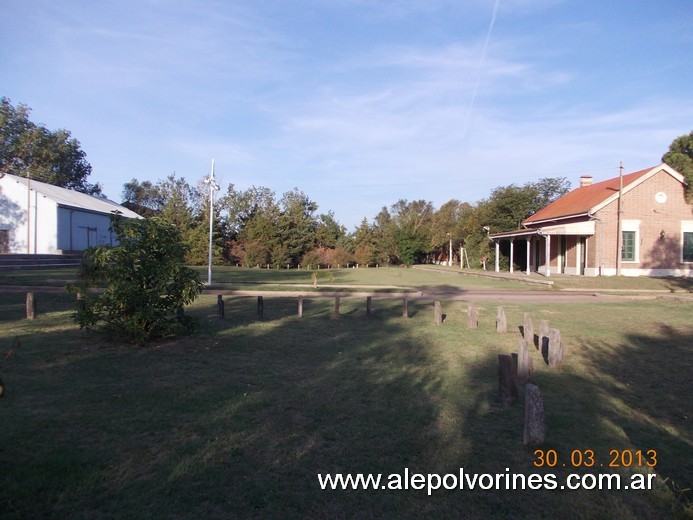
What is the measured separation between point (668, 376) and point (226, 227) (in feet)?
174

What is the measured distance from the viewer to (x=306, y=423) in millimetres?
5469

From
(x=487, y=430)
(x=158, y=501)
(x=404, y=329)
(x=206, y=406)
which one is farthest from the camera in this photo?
(x=404, y=329)

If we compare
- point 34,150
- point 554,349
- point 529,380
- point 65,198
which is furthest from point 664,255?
point 34,150

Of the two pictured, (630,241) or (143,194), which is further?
(143,194)

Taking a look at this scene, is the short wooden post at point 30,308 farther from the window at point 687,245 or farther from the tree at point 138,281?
the window at point 687,245

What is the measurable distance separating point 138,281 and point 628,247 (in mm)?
29012

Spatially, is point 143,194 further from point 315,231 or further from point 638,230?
point 638,230

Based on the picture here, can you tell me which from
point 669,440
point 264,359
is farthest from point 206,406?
point 669,440

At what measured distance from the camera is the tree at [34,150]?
47281mm

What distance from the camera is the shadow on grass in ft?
12.5

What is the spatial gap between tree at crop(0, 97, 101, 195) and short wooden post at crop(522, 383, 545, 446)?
46.8 m

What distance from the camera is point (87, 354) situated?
27.1 feet

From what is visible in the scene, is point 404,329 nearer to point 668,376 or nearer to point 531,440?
point 668,376

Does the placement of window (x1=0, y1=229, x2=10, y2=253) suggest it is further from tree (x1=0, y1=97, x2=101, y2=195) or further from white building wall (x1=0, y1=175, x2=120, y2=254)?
tree (x1=0, y1=97, x2=101, y2=195)
